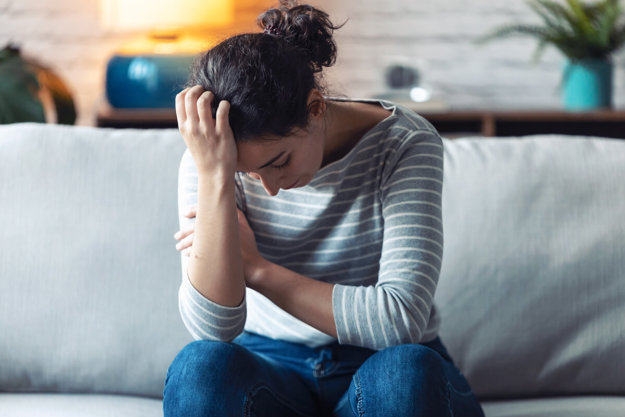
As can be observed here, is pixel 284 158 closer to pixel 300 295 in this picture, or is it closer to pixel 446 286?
pixel 300 295

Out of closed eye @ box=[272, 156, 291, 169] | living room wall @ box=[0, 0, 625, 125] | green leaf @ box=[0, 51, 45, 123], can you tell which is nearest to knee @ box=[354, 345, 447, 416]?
closed eye @ box=[272, 156, 291, 169]

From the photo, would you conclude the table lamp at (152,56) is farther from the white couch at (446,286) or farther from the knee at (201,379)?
the knee at (201,379)

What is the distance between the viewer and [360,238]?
44.8 inches

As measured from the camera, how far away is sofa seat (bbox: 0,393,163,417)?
3.91ft

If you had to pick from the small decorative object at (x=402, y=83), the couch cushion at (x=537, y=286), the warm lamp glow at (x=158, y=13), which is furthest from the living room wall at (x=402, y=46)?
the couch cushion at (x=537, y=286)

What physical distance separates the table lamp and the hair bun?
125 cm

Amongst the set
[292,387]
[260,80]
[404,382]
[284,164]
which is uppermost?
[260,80]

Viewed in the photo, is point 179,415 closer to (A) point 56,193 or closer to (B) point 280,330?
(B) point 280,330

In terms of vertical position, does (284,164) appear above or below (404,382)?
above

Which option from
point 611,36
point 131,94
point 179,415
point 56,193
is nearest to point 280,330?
point 179,415

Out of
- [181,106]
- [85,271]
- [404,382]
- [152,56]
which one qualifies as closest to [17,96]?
[152,56]

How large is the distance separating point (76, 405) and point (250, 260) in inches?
17.3

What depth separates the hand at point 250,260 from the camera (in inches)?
41.2

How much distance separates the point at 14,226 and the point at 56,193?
94mm
